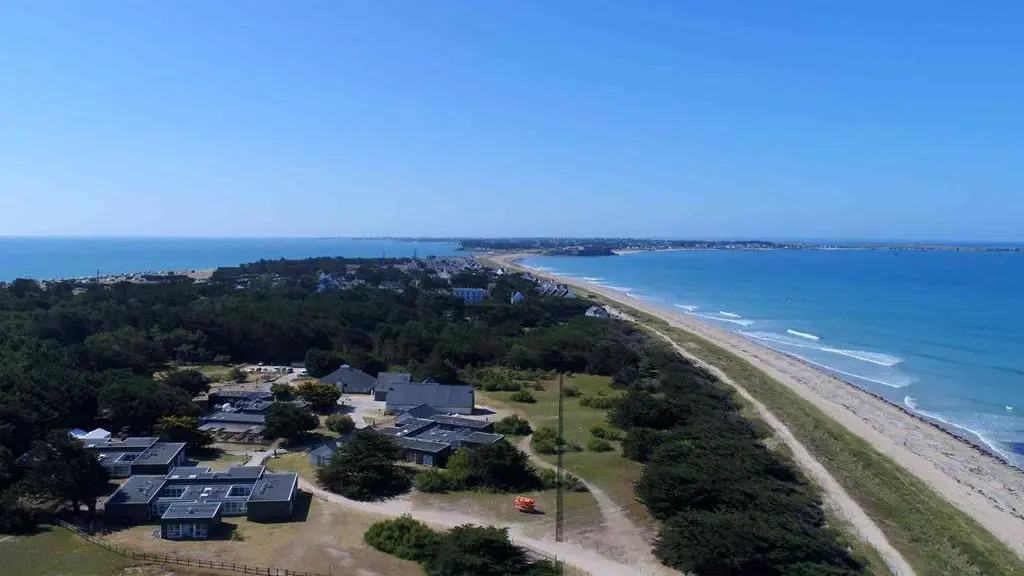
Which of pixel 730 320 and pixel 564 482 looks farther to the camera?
pixel 730 320

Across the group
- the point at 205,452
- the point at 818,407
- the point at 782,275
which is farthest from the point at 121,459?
the point at 782,275

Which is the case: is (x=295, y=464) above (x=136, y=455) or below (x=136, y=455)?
below

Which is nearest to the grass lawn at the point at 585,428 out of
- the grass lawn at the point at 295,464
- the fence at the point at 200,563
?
the grass lawn at the point at 295,464

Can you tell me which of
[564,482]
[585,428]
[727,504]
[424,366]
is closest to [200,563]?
[564,482]

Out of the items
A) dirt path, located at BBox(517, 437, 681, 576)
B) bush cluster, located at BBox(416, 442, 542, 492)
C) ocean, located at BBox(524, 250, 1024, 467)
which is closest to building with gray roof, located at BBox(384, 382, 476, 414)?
Answer: bush cluster, located at BBox(416, 442, 542, 492)

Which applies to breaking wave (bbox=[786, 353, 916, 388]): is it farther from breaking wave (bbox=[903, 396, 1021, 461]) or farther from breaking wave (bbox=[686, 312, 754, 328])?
breaking wave (bbox=[686, 312, 754, 328])

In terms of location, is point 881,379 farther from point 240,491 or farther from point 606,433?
point 240,491

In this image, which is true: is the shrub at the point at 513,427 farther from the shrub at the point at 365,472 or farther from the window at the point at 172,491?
the window at the point at 172,491
